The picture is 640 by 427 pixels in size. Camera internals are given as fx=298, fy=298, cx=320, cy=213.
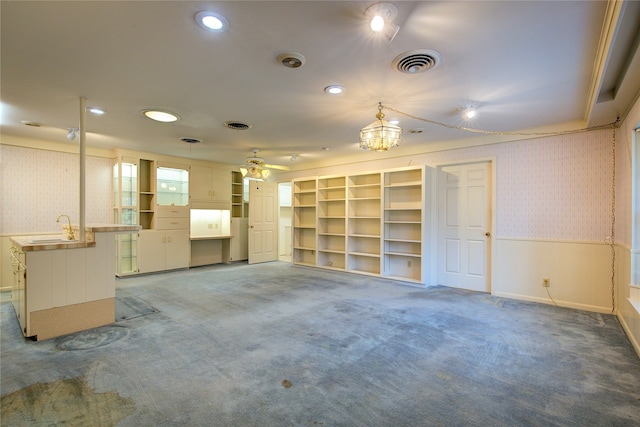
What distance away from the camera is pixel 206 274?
6160mm

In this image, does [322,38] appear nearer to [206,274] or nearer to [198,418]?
[198,418]

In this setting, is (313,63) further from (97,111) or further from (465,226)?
(465,226)

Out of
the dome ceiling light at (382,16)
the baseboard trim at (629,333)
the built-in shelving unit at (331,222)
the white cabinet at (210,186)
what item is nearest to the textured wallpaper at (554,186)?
the baseboard trim at (629,333)

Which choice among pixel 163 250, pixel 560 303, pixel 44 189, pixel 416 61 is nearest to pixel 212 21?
pixel 416 61

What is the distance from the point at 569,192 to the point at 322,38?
3990 millimetres

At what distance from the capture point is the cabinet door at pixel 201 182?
6.84 metres

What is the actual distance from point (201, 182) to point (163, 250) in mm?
1734

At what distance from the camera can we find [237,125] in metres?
4.29

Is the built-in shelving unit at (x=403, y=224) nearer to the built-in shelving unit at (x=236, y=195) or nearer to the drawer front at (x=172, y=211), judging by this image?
the built-in shelving unit at (x=236, y=195)

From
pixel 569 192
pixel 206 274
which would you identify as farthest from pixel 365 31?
pixel 206 274

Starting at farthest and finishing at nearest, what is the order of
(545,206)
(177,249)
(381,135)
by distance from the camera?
(177,249), (545,206), (381,135)

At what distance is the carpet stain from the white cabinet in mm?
5047

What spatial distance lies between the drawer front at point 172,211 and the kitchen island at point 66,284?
110 inches

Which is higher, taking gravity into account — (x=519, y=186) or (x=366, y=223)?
(x=519, y=186)
